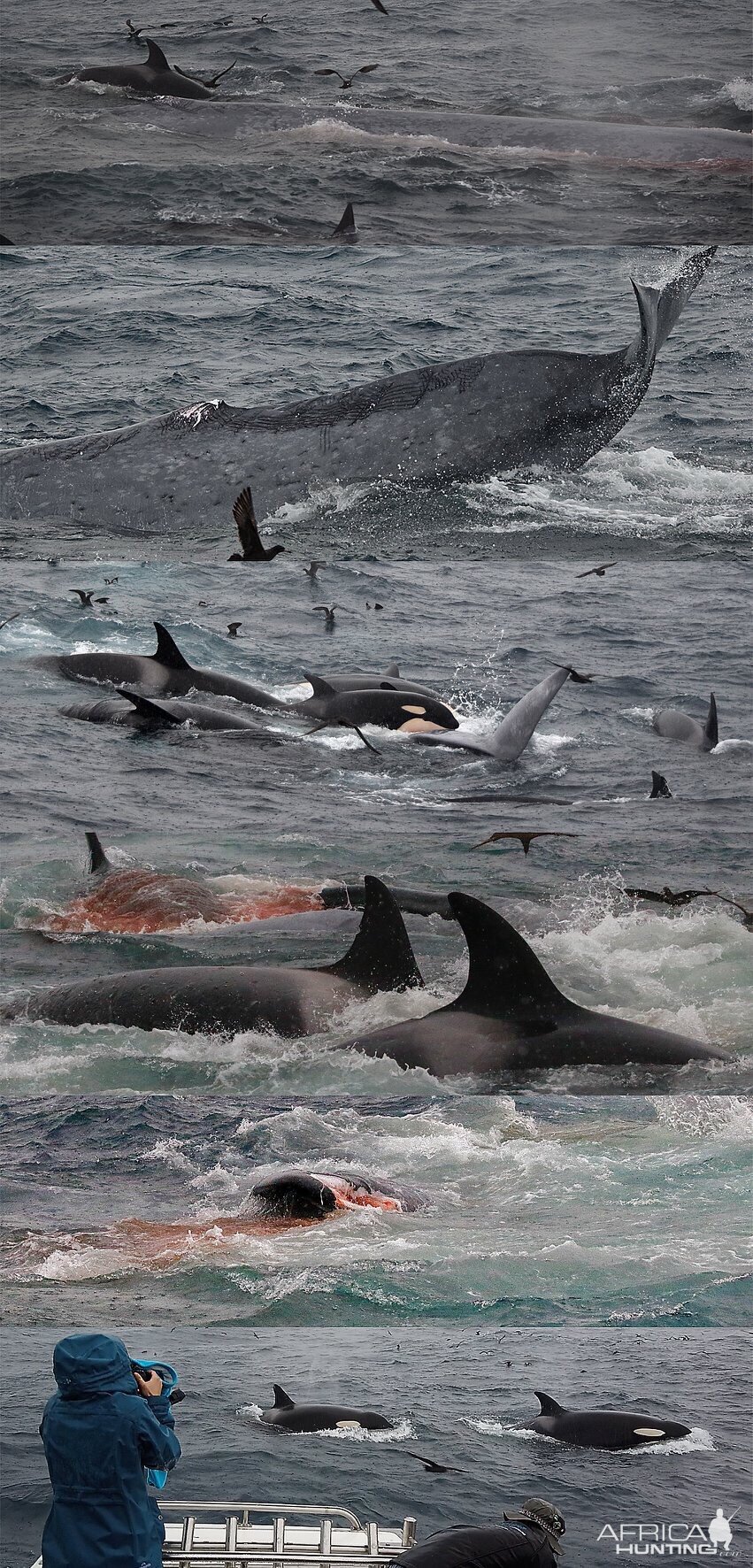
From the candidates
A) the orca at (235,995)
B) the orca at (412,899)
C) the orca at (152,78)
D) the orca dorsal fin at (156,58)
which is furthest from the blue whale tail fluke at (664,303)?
the orca at (235,995)

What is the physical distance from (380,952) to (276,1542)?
225 cm

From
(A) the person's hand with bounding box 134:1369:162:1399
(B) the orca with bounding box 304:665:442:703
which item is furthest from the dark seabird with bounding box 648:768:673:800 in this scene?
(A) the person's hand with bounding box 134:1369:162:1399

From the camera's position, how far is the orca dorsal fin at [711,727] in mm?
6355

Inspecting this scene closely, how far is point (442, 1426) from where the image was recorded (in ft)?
21.6

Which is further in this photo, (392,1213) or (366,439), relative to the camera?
(366,439)

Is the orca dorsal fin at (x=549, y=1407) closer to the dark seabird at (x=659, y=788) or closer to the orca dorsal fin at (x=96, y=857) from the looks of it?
the dark seabird at (x=659, y=788)

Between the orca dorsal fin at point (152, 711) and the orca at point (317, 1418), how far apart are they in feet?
9.66

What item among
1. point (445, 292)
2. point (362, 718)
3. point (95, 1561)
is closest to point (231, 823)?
point (362, 718)

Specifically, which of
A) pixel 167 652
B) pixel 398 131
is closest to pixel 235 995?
pixel 167 652

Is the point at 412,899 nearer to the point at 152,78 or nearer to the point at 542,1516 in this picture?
the point at 542,1516

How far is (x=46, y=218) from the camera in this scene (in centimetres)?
655

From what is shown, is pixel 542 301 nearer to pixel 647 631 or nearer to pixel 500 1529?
pixel 647 631

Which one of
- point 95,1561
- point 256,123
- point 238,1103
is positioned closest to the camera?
point 95,1561

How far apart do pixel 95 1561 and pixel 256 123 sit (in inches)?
227
